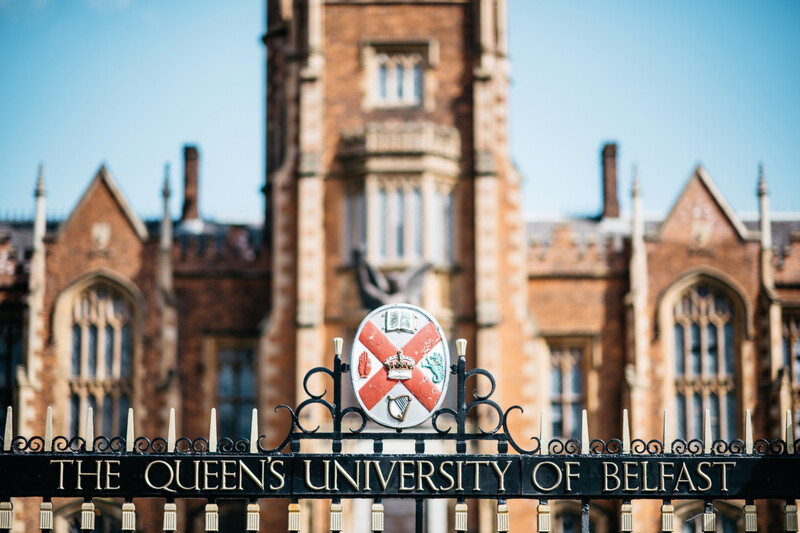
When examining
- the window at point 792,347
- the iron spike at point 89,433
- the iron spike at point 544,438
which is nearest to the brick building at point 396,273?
the window at point 792,347

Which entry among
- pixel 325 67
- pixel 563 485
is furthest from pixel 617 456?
pixel 325 67

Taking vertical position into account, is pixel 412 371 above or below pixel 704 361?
below

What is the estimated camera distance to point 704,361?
82.2 feet

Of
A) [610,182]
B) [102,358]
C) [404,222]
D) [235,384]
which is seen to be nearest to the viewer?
[404,222]

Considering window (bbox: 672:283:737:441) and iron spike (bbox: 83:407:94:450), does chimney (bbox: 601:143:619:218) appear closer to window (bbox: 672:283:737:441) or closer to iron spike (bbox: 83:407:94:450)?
window (bbox: 672:283:737:441)

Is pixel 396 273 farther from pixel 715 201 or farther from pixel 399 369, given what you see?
pixel 399 369

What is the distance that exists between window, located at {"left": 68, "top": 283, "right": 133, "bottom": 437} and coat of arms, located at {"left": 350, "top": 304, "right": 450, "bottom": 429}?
16713 millimetres

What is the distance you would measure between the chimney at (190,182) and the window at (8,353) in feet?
17.6

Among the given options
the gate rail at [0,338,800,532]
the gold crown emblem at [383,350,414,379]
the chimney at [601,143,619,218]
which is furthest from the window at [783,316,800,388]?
the gold crown emblem at [383,350,414,379]

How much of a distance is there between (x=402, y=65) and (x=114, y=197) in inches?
279

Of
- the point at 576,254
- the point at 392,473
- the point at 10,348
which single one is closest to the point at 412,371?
the point at 392,473

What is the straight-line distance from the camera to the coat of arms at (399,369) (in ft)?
31.0

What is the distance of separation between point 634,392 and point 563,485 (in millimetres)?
15365

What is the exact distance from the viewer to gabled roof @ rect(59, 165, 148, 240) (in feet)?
84.3
